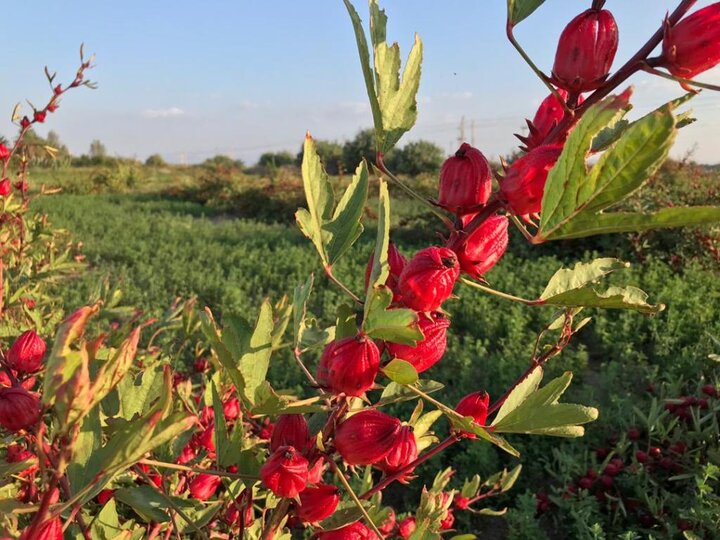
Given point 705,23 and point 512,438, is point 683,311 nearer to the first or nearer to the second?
point 512,438

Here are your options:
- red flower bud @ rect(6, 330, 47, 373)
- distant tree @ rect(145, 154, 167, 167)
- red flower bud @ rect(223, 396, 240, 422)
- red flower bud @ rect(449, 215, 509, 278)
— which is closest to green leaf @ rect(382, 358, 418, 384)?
red flower bud @ rect(449, 215, 509, 278)

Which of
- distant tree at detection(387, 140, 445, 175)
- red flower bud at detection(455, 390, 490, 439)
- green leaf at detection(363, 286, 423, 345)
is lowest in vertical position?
red flower bud at detection(455, 390, 490, 439)

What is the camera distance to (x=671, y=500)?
197cm

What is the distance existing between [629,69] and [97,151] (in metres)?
30.5

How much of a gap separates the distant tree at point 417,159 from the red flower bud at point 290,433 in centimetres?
1920

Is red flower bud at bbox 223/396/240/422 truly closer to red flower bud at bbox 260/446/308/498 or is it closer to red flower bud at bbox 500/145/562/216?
red flower bud at bbox 260/446/308/498

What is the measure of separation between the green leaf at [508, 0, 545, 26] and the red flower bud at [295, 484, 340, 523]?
470 millimetres

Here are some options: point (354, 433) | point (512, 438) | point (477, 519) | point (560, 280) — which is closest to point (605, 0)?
point (560, 280)

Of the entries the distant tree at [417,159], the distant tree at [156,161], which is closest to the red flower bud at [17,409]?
the distant tree at [417,159]

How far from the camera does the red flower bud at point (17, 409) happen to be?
532mm

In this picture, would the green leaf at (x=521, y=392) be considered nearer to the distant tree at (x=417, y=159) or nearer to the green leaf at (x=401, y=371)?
the green leaf at (x=401, y=371)

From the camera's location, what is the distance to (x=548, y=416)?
547 millimetres

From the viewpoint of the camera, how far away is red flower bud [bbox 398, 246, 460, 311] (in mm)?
479

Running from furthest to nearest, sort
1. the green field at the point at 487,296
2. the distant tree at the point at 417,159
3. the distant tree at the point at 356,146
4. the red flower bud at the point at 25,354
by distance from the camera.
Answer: the distant tree at the point at 356,146 < the distant tree at the point at 417,159 < the green field at the point at 487,296 < the red flower bud at the point at 25,354
